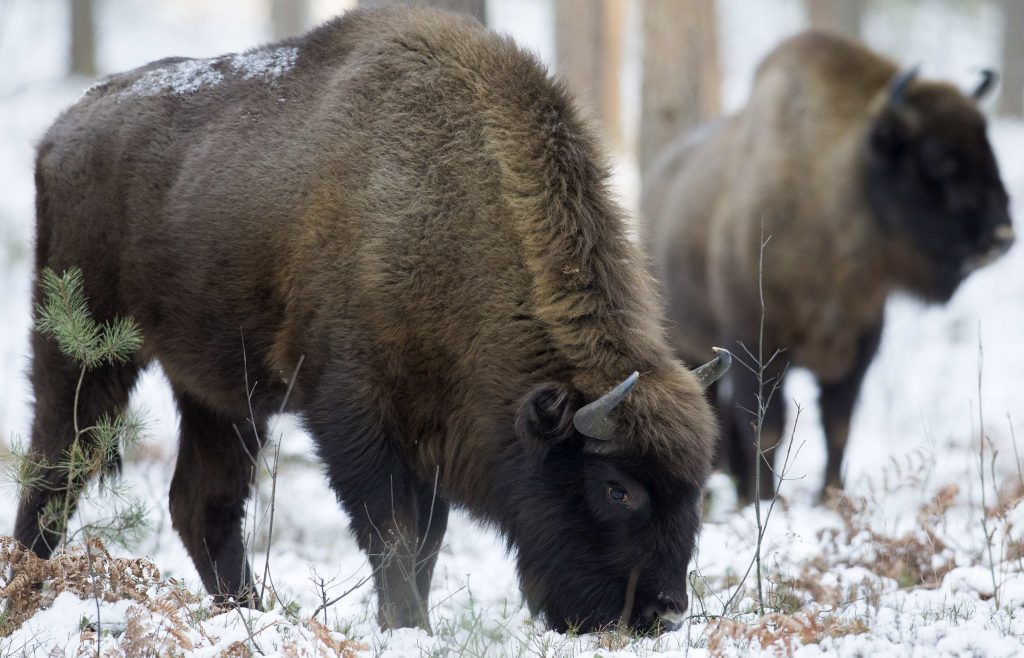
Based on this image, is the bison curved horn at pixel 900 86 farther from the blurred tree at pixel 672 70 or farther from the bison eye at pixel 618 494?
the bison eye at pixel 618 494

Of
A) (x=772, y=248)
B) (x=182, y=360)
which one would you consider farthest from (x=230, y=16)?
(x=182, y=360)

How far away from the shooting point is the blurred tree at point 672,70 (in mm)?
11406

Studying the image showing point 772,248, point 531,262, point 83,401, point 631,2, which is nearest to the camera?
point 531,262

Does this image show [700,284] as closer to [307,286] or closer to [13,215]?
[307,286]

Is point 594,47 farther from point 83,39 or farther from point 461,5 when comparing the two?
point 461,5

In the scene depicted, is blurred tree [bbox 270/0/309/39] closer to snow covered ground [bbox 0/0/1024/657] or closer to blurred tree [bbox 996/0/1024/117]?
snow covered ground [bbox 0/0/1024/657]

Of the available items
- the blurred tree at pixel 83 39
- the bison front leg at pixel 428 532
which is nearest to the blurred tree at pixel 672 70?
the bison front leg at pixel 428 532

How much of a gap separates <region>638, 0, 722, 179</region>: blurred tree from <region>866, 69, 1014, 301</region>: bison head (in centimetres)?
334

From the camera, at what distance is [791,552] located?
18.5ft

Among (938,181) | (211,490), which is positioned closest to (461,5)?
(211,490)

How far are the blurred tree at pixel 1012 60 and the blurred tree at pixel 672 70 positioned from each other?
15.0m

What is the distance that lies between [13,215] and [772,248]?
38.9 ft

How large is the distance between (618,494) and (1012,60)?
23.8m

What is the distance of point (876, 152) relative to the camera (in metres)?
8.21
